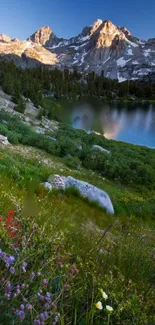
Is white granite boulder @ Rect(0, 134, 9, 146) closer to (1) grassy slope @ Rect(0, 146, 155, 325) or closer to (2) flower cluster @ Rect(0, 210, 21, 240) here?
(1) grassy slope @ Rect(0, 146, 155, 325)

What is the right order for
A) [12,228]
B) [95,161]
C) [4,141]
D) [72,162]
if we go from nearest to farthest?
[12,228] < [4,141] < [72,162] < [95,161]

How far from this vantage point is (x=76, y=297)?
2.10 m

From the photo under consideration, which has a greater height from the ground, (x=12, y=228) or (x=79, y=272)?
(x=12, y=228)

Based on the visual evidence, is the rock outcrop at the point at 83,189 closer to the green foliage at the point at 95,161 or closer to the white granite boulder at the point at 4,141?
the green foliage at the point at 95,161

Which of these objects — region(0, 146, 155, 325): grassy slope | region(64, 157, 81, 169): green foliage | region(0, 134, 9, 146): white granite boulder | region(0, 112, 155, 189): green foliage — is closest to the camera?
region(0, 146, 155, 325): grassy slope

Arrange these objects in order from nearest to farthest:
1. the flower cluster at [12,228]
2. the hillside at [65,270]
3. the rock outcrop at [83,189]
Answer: the hillside at [65,270] < the flower cluster at [12,228] < the rock outcrop at [83,189]

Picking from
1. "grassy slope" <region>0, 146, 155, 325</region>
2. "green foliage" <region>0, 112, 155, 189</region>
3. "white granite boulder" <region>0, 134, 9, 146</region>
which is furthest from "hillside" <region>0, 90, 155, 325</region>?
"green foliage" <region>0, 112, 155, 189</region>

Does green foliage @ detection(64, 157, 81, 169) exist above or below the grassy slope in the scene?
below

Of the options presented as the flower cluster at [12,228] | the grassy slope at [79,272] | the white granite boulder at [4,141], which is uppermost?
the flower cluster at [12,228]

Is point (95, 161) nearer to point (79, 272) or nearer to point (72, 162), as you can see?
point (72, 162)

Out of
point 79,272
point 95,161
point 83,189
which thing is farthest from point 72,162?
point 79,272

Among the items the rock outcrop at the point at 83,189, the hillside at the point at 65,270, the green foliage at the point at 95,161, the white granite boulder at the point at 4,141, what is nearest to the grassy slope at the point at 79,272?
the hillside at the point at 65,270

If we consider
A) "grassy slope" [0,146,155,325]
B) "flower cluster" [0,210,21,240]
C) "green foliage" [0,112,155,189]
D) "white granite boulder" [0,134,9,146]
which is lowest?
"green foliage" [0,112,155,189]

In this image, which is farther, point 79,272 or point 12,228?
point 79,272
